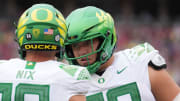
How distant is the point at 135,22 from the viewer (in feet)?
36.6

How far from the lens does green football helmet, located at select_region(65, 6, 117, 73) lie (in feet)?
9.27

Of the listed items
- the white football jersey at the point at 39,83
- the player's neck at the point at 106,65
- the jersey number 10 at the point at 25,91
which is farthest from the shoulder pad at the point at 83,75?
the player's neck at the point at 106,65

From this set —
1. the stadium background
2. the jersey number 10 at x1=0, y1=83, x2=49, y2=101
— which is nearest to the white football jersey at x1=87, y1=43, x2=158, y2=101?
the jersey number 10 at x1=0, y1=83, x2=49, y2=101

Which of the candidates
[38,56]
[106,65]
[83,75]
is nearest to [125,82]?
[106,65]

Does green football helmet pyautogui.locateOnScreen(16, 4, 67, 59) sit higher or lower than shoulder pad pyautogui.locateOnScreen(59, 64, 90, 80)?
higher

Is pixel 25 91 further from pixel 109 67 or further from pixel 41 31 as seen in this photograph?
pixel 109 67

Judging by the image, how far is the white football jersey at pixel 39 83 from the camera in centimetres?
216

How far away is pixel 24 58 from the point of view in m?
2.42

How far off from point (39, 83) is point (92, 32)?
0.79m

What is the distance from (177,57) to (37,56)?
768 centimetres

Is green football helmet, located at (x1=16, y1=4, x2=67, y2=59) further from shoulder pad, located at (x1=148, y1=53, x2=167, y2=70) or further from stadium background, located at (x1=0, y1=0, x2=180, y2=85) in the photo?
stadium background, located at (x1=0, y1=0, x2=180, y2=85)

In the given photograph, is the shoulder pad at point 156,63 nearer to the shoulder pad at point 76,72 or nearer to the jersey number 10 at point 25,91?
the shoulder pad at point 76,72

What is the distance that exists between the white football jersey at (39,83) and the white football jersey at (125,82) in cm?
59

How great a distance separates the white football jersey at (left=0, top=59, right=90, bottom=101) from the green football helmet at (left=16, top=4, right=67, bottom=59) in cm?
13
